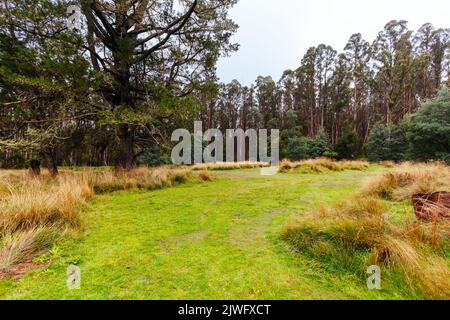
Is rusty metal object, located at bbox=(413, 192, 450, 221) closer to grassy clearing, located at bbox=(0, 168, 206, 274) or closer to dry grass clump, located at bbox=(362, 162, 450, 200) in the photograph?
dry grass clump, located at bbox=(362, 162, 450, 200)

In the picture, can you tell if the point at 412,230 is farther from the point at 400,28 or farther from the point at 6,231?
the point at 400,28

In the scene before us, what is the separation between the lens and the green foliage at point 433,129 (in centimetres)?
1081

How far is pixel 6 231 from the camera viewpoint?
8.97ft

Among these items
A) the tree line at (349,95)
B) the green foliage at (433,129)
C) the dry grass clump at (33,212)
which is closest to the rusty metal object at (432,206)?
the dry grass clump at (33,212)

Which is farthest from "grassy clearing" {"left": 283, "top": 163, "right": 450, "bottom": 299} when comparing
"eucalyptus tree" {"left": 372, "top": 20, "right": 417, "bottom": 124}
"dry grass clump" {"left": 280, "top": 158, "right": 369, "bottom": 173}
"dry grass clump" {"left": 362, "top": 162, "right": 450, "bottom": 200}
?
"eucalyptus tree" {"left": 372, "top": 20, "right": 417, "bottom": 124}

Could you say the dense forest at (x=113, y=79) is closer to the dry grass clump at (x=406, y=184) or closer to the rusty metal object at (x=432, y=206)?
the dry grass clump at (x=406, y=184)

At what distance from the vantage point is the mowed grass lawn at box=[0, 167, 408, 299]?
178 cm

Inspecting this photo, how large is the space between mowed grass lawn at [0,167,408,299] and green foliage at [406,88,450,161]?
37.5 feet

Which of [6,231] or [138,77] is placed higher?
[138,77]

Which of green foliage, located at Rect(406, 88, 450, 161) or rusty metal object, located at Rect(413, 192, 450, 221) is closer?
rusty metal object, located at Rect(413, 192, 450, 221)

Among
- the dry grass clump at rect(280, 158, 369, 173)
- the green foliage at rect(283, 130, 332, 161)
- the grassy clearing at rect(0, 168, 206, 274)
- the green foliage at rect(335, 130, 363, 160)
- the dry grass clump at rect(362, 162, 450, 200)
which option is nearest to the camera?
the grassy clearing at rect(0, 168, 206, 274)

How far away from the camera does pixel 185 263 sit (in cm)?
225
